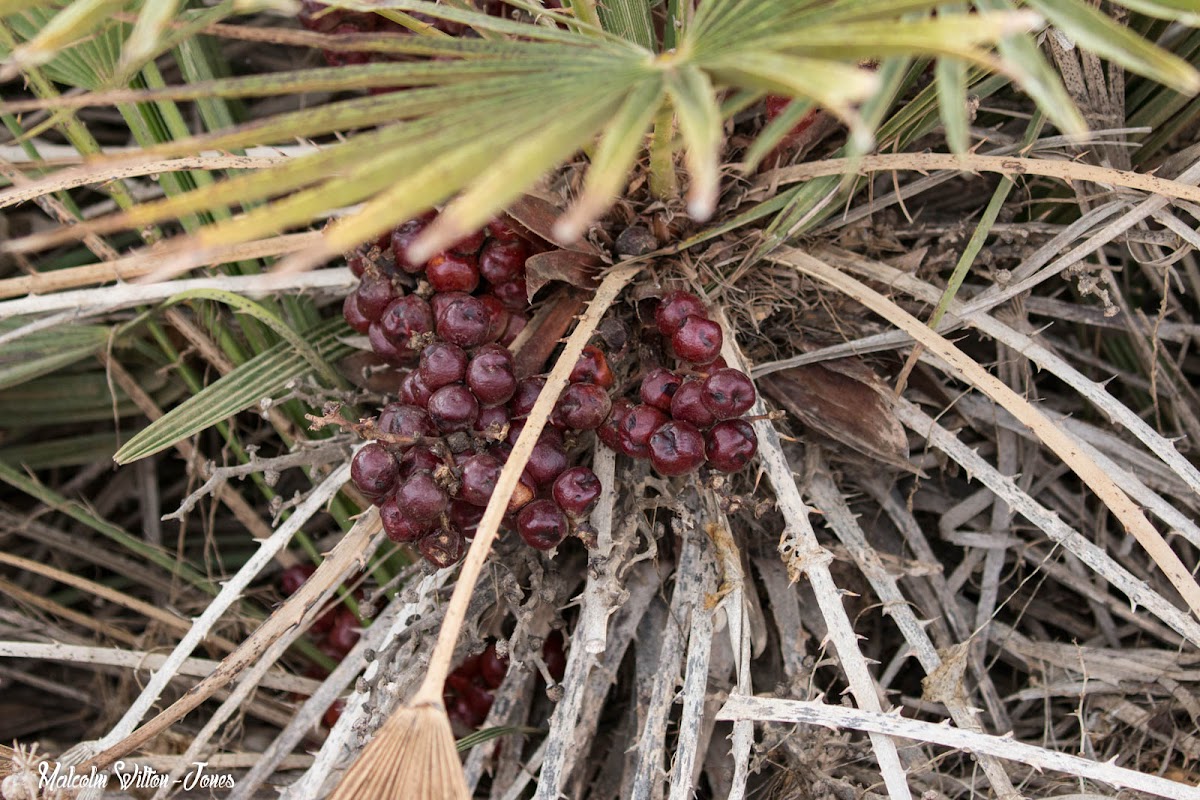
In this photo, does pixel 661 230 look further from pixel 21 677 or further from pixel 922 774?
pixel 21 677

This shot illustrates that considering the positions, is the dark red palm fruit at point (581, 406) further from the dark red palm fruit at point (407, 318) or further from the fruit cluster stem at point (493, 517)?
the dark red palm fruit at point (407, 318)

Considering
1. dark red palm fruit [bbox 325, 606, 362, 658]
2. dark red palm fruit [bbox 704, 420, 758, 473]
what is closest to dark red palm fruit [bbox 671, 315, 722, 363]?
dark red palm fruit [bbox 704, 420, 758, 473]

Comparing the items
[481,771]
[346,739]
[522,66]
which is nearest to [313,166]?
[522,66]

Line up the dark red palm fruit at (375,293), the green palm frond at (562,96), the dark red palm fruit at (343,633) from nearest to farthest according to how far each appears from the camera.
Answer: the green palm frond at (562,96) → the dark red palm fruit at (375,293) → the dark red palm fruit at (343,633)

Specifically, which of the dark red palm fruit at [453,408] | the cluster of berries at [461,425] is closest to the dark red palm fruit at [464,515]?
the cluster of berries at [461,425]

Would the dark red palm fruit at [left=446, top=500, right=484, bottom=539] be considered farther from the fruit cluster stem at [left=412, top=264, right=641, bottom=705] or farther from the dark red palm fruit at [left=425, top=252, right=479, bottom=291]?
the dark red palm fruit at [left=425, top=252, right=479, bottom=291]

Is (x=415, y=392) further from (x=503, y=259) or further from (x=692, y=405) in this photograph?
(x=692, y=405)

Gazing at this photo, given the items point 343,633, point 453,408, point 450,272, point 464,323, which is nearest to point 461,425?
point 453,408
